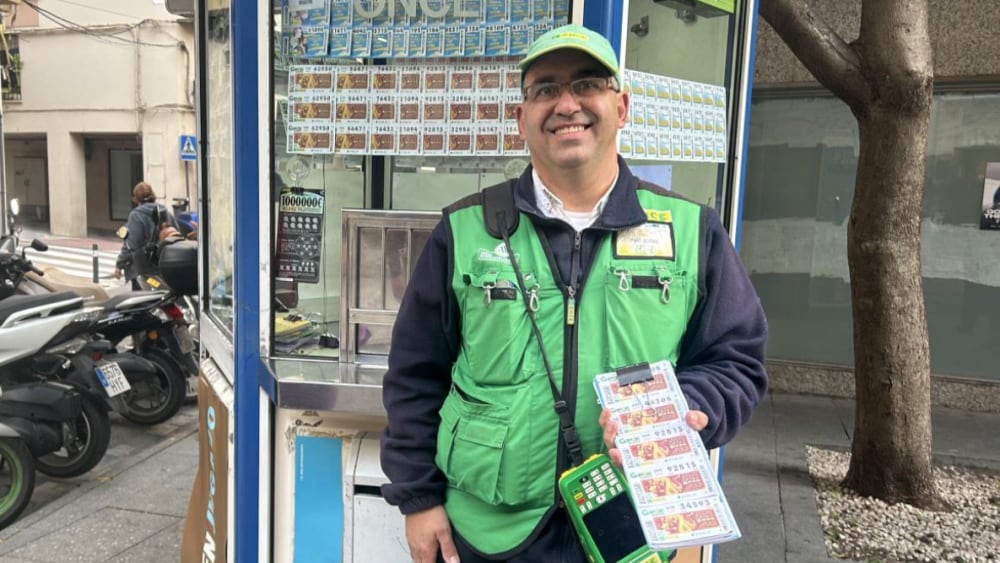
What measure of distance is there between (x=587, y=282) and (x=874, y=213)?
10.1ft

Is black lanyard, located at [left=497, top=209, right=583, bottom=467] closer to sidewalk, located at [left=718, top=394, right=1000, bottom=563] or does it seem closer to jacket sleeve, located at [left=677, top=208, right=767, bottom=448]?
jacket sleeve, located at [left=677, top=208, right=767, bottom=448]

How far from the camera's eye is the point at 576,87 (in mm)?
1503

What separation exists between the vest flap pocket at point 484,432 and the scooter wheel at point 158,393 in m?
4.23

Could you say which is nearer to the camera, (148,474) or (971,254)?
(148,474)

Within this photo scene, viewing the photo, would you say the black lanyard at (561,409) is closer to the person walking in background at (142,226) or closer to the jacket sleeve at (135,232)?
the person walking in background at (142,226)

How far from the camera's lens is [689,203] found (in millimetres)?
1605

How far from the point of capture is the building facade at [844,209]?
597 centimetres

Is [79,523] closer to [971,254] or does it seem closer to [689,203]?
[689,203]

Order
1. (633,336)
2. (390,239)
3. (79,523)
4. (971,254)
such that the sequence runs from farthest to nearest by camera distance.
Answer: (971,254) < (79,523) < (390,239) < (633,336)

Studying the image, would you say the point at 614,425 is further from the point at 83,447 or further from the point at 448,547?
the point at 83,447

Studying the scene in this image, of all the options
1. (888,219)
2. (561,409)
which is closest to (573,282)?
(561,409)

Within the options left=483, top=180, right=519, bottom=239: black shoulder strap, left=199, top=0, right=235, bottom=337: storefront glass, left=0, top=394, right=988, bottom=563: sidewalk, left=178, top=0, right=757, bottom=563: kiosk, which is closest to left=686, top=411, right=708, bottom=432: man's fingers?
left=483, top=180, right=519, bottom=239: black shoulder strap

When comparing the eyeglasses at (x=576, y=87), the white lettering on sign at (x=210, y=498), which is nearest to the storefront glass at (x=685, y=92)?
the eyeglasses at (x=576, y=87)

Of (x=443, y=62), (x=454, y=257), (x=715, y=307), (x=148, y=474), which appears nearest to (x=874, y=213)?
(x=443, y=62)
